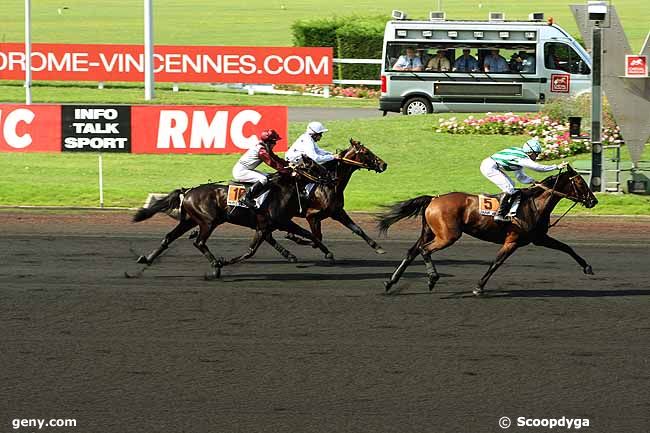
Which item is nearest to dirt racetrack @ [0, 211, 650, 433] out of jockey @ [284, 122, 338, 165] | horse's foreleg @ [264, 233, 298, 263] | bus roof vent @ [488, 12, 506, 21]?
horse's foreleg @ [264, 233, 298, 263]

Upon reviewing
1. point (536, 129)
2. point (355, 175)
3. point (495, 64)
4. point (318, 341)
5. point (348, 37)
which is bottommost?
point (318, 341)

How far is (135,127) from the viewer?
22.3m

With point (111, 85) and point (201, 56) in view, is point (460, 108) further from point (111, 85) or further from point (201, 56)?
point (111, 85)

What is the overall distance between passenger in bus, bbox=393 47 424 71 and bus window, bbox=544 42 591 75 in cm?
338

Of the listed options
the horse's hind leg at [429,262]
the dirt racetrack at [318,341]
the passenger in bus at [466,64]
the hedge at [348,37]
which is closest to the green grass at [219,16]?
the hedge at [348,37]

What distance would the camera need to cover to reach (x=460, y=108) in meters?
32.8

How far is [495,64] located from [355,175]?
8042 mm

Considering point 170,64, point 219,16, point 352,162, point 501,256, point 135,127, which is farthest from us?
point 219,16

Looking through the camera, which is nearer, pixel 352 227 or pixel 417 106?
pixel 352 227

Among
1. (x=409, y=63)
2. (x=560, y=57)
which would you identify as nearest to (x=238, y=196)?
(x=409, y=63)

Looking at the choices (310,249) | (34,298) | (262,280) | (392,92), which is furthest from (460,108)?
(34,298)

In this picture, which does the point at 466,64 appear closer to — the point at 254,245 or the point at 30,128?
the point at 30,128

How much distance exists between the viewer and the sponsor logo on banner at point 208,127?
22484 mm

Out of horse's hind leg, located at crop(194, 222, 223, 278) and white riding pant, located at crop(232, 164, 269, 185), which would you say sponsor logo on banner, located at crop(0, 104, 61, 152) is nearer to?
white riding pant, located at crop(232, 164, 269, 185)
